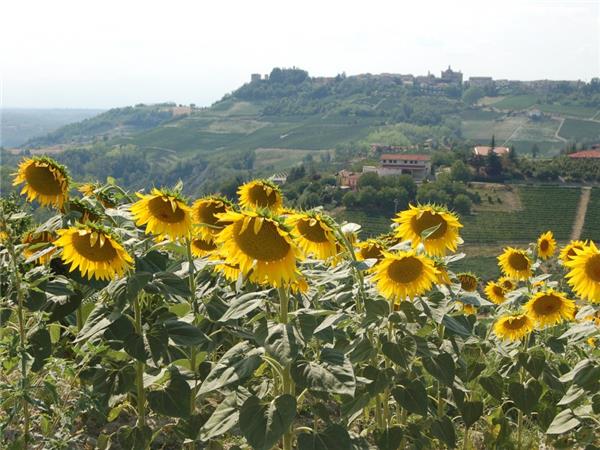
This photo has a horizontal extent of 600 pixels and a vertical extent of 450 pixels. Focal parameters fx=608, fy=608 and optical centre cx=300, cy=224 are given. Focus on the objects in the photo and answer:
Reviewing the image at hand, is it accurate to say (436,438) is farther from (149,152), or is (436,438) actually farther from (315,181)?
(149,152)

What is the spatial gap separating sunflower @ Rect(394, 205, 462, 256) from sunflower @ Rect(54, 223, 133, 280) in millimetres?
1401

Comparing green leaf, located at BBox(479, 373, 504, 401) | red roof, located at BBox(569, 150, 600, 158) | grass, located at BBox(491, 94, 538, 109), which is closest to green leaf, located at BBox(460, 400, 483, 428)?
green leaf, located at BBox(479, 373, 504, 401)

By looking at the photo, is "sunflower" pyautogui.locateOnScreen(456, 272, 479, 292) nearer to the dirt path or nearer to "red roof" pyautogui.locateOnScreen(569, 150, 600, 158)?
the dirt path

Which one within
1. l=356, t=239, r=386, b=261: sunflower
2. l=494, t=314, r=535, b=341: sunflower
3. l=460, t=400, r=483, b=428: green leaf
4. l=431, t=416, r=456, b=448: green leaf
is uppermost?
l=356, t=239, r=386, b=261: sunflower

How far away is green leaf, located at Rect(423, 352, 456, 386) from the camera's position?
9.04 feet

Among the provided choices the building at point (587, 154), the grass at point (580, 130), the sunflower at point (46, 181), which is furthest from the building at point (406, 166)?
the sunflower at point (46, 181)

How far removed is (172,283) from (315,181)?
260 feet

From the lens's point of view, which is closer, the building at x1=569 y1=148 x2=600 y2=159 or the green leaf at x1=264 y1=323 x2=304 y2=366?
the green leaf at x1=264 y1=323 x2=304 y2=366

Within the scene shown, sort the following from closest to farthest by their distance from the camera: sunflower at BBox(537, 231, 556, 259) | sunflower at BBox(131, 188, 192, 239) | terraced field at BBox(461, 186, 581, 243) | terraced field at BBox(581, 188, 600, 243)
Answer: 1. sunflower at BBox(131, 188, 192, 239)
2. sunflower at BBox(537, 231, 556, 259)
3. terraced field at BBox(581, 188, 600, 243)
4. terraced field at BBox(461, 186, 581, 243)

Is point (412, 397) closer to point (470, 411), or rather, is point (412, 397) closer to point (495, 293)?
point (470, 411)

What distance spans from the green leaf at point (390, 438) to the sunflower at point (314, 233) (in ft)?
2.77

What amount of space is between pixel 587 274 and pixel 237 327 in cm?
187

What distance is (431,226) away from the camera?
3.10 m

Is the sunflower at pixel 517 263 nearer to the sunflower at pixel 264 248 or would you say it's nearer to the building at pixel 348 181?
the sunflower at pixel 264 248
